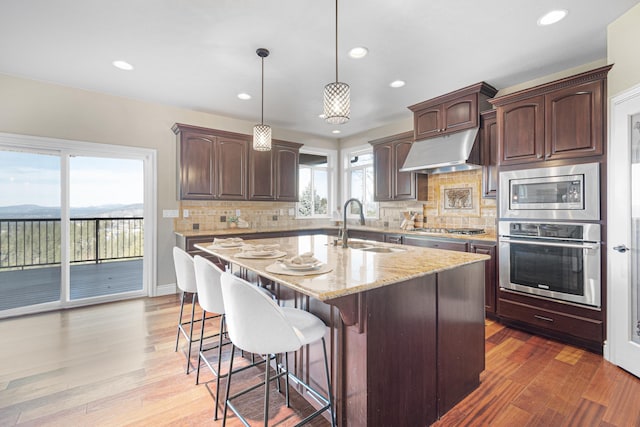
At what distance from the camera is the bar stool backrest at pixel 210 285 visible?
74.3 inches

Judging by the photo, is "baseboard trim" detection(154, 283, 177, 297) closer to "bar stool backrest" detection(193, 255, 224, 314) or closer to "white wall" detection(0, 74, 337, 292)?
"white wall" detection(0, 74, 337, 292)

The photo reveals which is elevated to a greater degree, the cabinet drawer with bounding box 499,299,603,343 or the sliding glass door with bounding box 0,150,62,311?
the sliding glass door with bounding box 0,150,62,311

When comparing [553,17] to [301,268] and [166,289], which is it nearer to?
[301,268]

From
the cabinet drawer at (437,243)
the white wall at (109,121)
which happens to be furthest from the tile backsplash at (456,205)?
the white wall at (109,121)

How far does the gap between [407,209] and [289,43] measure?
3.23 m

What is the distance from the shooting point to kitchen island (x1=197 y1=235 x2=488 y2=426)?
4.54 ft

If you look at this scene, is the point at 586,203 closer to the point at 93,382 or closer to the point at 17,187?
the point at 93,382

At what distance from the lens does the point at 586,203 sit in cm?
247

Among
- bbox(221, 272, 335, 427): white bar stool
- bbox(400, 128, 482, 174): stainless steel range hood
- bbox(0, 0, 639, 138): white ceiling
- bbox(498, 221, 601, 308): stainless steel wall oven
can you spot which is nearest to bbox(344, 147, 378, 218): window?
bbox(400, 128, 482, 174): stainless steel range hood

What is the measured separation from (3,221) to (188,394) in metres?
3.28

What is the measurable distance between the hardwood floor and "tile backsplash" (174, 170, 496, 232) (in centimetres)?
161

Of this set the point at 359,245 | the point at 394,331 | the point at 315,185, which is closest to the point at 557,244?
the point at 359,245

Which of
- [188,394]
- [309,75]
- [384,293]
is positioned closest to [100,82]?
[309,75]

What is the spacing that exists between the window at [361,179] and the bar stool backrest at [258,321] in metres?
4.27
